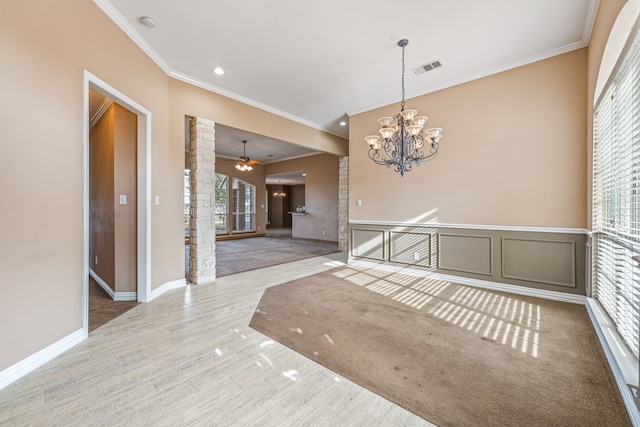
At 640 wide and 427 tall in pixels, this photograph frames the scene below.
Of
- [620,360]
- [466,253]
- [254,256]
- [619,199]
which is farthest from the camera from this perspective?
[254,256]

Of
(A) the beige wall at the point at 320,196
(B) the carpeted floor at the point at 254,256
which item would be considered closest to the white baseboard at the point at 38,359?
(B) the carpeted floor at the point at 254,256

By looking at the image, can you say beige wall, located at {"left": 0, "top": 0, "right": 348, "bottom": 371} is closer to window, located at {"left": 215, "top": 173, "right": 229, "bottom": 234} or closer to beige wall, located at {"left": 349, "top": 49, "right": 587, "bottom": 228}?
beige wall, located at {"left": 349, "top": 49, "right": 587, "bottom": 228}

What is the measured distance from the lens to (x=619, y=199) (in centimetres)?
209

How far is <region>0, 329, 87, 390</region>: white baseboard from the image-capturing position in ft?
5.72

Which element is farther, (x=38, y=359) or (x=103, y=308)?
(x=103, y=308)

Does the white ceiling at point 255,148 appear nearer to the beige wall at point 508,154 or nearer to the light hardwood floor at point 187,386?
the beige wall at point 508,154

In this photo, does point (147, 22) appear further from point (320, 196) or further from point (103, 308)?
point (320, 196)

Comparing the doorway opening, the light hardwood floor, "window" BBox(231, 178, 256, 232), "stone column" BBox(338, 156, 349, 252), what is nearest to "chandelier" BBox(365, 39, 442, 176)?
the light hardwood floor

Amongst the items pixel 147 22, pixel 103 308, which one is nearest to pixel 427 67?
pixel 147 22

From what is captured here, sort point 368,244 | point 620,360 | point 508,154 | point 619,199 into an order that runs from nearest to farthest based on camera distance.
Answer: point 620,360 < point 619,199 < point 508,154 < point 368,244

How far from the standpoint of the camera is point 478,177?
A: 390 cm

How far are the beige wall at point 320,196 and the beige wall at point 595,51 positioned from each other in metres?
6.16

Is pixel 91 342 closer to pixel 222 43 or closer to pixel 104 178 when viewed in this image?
pixel 104 178

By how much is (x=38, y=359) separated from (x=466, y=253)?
4890 millimetres
